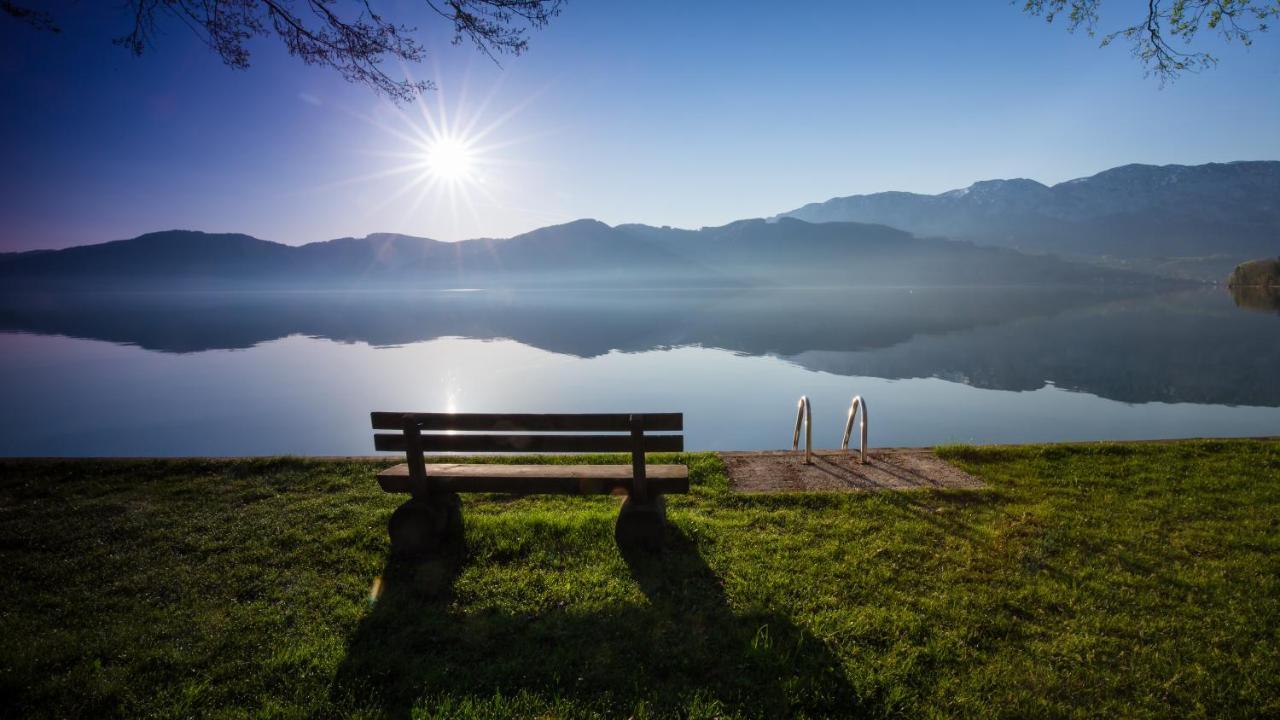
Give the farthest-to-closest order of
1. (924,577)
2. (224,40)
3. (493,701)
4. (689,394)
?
1. (689,394)
2. (224,40)
3. (924,577)
4. (493,701)

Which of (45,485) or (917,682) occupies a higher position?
(45,485)

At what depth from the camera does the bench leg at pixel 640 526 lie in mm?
5074

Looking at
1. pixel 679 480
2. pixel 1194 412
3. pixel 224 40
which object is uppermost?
pixel 224 40

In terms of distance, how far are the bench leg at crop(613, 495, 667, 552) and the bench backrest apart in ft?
0.53

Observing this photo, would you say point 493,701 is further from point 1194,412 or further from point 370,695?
point 1194,412

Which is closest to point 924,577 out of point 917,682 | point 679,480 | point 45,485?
point 917,682

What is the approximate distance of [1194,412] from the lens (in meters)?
18.2

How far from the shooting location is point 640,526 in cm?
509

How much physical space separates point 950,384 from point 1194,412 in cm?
755

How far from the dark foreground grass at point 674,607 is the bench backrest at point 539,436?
110 cm

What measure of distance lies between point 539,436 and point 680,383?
1970 centimetres

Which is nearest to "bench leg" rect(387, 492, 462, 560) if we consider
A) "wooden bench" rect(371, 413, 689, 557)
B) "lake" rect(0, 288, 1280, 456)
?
"wooden bench" rect(371, 413, 689, 557)

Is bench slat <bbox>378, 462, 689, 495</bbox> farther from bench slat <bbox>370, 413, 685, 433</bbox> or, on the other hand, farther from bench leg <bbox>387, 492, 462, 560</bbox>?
Answer: bench slat <bbox>370, 413, 685, 433</bbox>

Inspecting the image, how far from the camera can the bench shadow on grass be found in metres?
3.35
